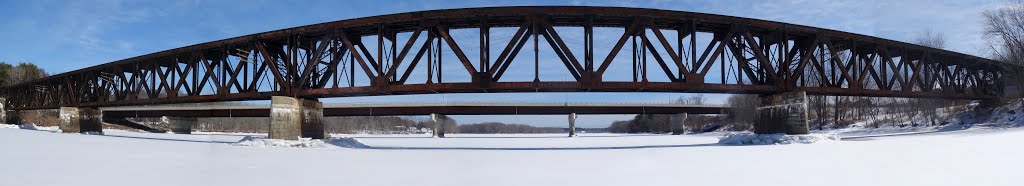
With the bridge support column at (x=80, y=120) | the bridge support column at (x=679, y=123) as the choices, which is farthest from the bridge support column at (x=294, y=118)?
the bridge support column at (x=679, y=123)

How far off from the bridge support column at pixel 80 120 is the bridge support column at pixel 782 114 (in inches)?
1876

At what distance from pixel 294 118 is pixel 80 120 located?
3008cm

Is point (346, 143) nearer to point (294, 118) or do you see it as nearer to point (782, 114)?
point (294, 118)

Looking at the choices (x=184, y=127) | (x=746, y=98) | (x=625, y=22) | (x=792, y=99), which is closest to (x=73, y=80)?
(x=184, y=127)

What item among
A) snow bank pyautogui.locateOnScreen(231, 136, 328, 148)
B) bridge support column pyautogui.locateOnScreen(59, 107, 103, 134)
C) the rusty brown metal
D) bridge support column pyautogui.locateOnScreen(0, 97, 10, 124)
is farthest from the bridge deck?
snow bank pyautogui.locateOnScreen(231, 136, 328, 148)

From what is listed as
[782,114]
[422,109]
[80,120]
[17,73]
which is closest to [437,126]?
[422,109]

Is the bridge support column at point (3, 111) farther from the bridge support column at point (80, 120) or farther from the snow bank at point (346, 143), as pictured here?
the snow bank at point (346, 143)

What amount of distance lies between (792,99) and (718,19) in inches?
210

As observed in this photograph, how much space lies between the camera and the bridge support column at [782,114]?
24.0 metres

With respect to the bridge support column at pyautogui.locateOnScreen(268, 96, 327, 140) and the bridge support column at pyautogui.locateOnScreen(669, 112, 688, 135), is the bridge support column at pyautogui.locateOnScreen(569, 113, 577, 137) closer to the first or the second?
the bridge support column at pyautogui.locateOnScreen(669, 112, 688, 135)

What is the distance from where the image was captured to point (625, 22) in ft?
73.9

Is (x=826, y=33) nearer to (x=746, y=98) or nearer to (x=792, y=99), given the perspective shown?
(x=792, y=99)

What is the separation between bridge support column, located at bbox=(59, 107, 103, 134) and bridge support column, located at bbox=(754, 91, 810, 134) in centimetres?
4765

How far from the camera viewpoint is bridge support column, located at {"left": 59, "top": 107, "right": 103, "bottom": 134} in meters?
40.9
